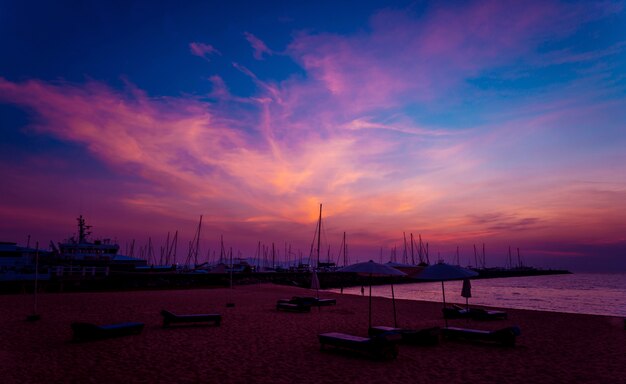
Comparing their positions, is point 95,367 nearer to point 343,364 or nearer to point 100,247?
point 343,364

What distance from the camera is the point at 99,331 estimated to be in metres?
13.4

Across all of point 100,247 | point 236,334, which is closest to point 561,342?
point 236,334

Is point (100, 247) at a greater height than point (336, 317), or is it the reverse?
point (100, 247)

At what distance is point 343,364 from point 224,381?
129 inches

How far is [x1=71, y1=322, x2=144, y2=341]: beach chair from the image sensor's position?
42.7 ft

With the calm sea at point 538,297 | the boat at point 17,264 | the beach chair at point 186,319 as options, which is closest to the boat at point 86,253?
the boat at point 17,264

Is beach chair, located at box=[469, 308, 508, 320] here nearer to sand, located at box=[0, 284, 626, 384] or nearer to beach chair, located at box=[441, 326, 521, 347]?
sand, located at box=[0, 284, 626, 384]

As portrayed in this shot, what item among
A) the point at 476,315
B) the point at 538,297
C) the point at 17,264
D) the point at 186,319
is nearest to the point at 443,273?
the point at 476,315

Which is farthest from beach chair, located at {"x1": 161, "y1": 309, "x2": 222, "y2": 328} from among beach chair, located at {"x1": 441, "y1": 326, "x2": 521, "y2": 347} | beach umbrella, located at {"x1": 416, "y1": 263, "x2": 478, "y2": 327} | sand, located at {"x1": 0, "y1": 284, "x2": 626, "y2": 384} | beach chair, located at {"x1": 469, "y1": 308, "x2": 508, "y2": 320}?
beach chair, located at {"x1": 469, "y1": 308, "x2": 508, "y2": 320}

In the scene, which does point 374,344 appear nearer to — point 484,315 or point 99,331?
point 99,331

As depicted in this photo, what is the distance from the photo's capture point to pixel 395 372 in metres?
10.0

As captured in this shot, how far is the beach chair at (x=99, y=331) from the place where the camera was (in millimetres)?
13008

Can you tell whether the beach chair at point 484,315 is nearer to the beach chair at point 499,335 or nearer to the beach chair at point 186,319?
the beach chair at point 499,335

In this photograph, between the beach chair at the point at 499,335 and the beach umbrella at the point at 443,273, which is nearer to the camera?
the beach chair at the point at 499,335
